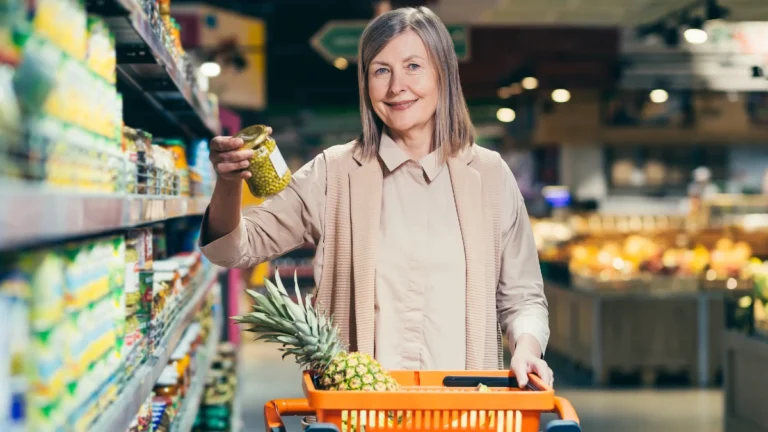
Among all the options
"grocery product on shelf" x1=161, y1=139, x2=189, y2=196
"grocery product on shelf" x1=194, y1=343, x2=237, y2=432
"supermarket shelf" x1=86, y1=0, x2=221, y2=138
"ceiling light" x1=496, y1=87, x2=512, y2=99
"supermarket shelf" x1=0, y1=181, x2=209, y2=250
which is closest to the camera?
"supermarket shelf" x1=0, y1=181, x2=209, y2=250

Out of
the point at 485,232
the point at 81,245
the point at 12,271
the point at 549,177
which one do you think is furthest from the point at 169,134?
the point at 549,177

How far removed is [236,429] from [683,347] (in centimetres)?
466

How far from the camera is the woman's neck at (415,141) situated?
7.76 feet

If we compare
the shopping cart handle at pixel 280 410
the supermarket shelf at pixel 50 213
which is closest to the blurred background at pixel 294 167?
the supermarket shelf at pixel 50 213

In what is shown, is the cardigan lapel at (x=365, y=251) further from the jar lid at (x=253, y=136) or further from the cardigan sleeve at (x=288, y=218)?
the jar lid at (x=253, y=136)

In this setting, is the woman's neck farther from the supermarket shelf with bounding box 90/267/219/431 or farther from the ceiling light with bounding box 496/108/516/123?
the ceiling light with bounding box 496/108/516/123

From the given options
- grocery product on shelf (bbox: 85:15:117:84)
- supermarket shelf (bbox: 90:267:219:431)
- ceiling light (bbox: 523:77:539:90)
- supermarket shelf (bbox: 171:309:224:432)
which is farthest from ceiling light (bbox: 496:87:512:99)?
grocery product on shelf (bbox: 85:15:117:84)

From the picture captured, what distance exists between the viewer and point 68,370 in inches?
58.7

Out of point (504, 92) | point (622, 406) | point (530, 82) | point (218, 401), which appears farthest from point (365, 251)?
point (504, 92)

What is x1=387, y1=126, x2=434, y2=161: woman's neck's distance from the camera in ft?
7.76

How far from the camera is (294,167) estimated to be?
19.2 meters

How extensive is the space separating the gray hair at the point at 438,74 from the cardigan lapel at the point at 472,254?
0.08 meters

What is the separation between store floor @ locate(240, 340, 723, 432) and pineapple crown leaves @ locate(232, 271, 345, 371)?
4.81m

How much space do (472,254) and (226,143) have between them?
0.72 metres
